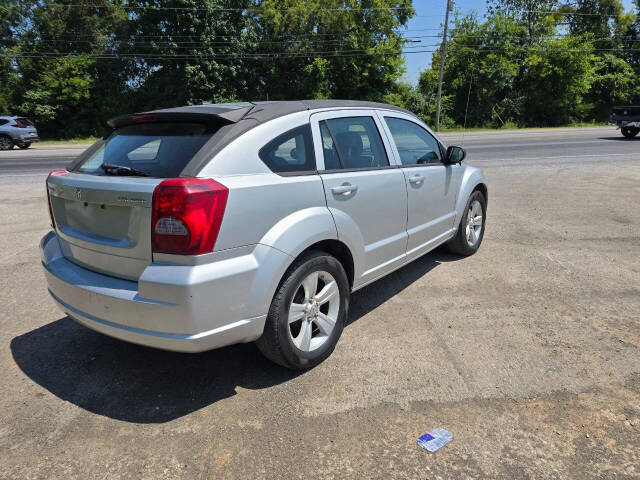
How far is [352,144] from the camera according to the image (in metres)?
3.44

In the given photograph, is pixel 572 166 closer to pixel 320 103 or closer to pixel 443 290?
pixel 443 290

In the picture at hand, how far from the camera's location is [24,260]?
543 cm

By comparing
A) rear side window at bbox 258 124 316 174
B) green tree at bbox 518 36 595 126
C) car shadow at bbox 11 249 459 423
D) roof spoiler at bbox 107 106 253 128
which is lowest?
car shadow at bbox 11 249 459 423

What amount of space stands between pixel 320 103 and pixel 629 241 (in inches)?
192

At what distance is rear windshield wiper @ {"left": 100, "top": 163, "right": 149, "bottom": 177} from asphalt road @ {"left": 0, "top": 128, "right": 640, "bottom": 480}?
53.6 inches

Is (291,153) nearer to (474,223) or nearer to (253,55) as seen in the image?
(474,223)

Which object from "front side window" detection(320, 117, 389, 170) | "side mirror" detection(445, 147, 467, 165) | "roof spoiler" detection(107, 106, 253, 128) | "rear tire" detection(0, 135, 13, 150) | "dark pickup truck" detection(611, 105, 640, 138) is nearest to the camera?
"roof spoiler" detection(107, 106, 253, 128)

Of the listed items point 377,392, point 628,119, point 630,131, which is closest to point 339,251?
point 377,392

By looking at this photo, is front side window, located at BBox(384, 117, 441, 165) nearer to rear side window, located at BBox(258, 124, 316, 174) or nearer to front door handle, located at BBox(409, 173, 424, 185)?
front door handle, located at BBox(409, 173, 424, 185)

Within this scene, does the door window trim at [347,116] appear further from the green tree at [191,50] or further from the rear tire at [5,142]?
the green tree at [191,50]

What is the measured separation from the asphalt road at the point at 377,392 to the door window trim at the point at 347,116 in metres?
1.30

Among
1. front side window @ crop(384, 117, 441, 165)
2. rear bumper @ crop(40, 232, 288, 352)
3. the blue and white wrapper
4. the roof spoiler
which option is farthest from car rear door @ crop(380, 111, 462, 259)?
the blue and white wrapper

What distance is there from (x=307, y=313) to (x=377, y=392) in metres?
0.67

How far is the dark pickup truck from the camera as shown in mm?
21156
